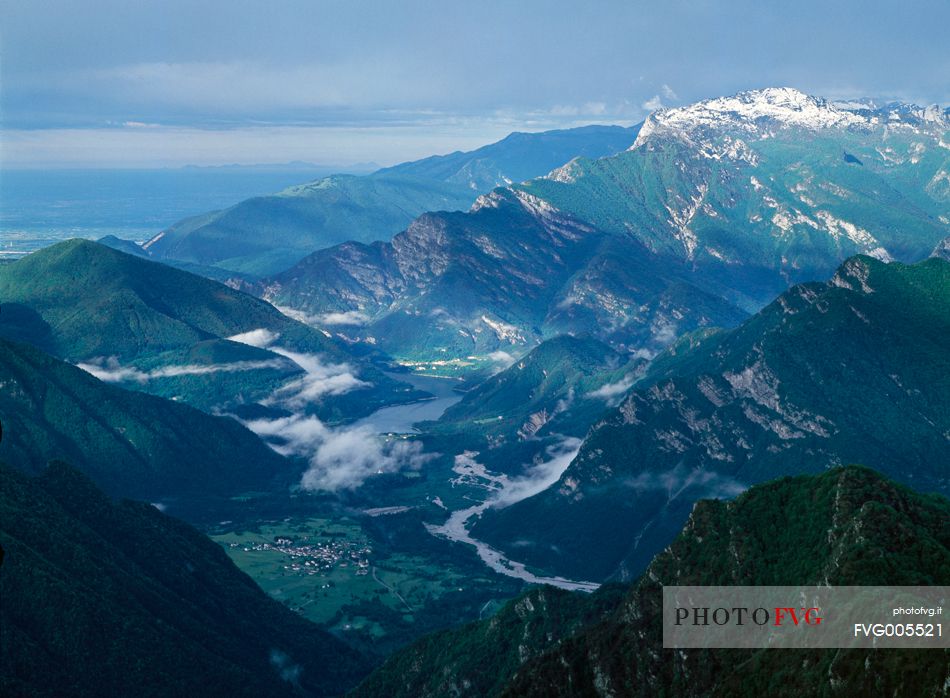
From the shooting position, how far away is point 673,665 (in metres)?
128

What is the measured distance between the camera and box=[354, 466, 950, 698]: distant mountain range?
336ft

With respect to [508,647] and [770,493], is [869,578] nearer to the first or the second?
[770,493]

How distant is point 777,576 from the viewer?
130750 mm

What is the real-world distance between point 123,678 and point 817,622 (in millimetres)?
124829

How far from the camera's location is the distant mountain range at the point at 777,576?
4028 inches

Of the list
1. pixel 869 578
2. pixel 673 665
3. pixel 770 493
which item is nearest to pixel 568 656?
pixel 673 665
